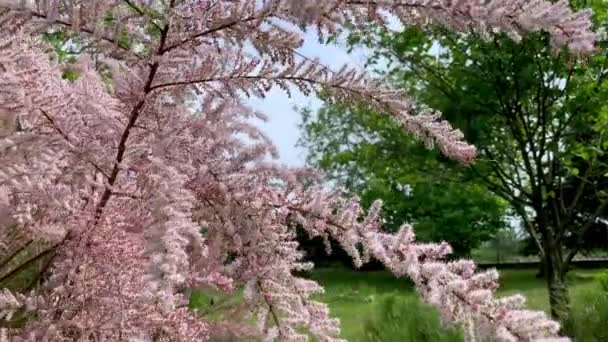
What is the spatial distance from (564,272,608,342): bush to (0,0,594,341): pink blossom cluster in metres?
4.06

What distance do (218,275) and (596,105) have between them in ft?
22.4

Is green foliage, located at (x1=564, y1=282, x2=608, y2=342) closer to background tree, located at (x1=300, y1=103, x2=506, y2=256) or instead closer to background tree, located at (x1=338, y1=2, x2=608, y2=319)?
background tree, located at (x1=338, y1=2, x2=608, y2=319)

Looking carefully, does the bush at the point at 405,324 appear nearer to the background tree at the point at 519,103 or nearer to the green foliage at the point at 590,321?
the green foliage at the point at 590,321

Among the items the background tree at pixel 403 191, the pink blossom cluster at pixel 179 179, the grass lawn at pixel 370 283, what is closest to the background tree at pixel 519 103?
the background tree at pixel 403 191

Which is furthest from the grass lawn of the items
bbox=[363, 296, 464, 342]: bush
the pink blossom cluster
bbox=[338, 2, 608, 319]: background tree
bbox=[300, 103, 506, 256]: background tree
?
the pink blossom cluster

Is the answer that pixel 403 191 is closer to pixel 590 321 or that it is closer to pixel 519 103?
pixel 519 103

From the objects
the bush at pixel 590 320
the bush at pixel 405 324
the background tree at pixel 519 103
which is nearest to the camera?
the bush at pixel 405 324

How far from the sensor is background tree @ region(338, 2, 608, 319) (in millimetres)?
7238

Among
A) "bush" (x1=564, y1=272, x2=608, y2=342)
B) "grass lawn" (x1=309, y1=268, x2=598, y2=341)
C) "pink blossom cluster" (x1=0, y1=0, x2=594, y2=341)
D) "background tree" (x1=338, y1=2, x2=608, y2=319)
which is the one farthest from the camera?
"grass lawn" (x1=309, y1=268, x2=598, y2=341)

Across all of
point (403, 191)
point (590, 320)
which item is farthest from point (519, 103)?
point (403, 191)

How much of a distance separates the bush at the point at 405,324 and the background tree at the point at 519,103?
2.56 meters

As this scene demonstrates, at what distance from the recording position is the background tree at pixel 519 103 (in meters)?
7.24

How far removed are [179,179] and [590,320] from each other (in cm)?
439

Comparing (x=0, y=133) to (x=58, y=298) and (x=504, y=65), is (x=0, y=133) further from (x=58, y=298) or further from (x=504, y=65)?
(x=504, y=65)
